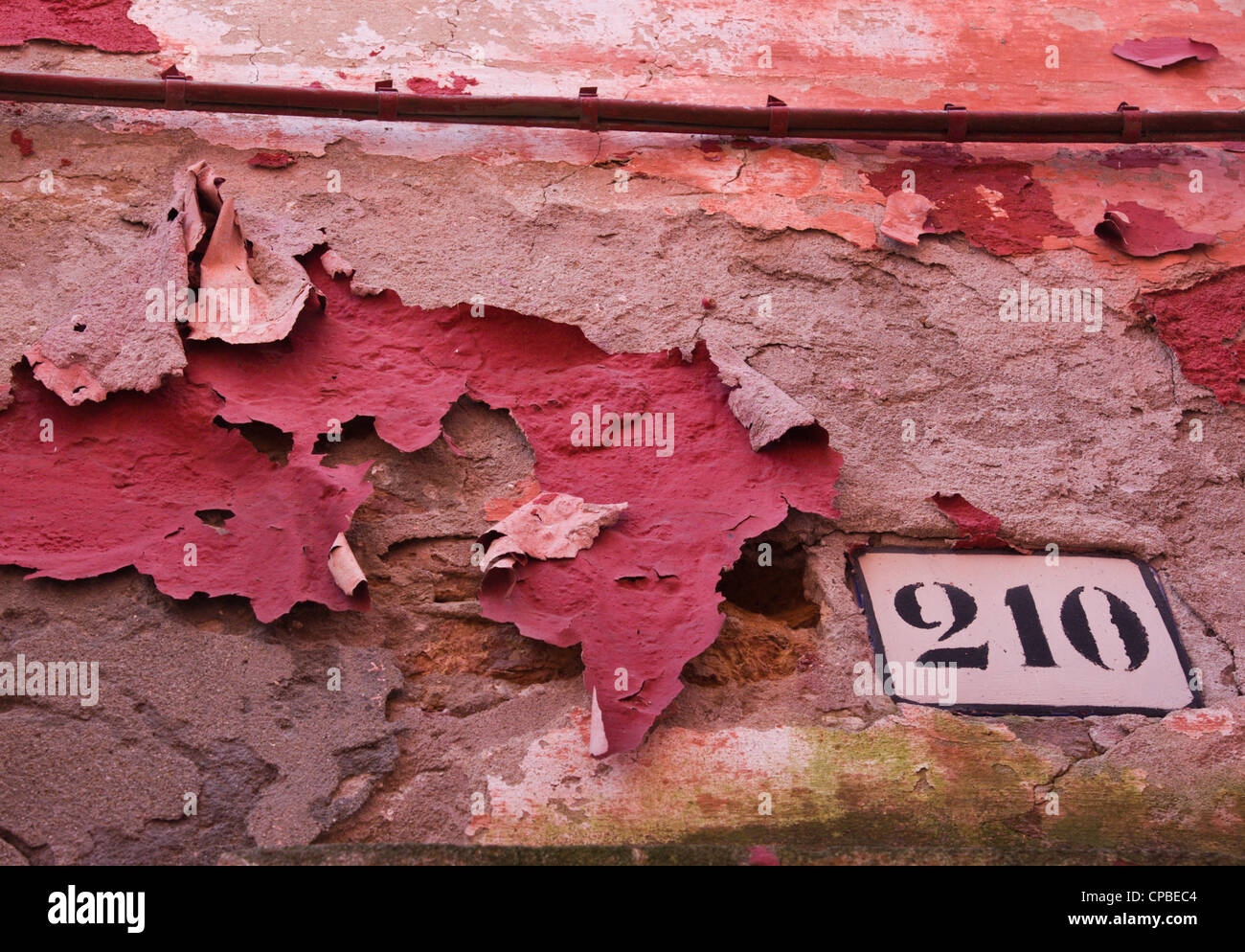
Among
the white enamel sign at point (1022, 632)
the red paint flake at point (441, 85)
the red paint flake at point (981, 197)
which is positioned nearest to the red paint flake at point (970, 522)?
the white enamel sign at point (1022, 632)

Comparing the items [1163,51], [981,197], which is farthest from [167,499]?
[1163,51]

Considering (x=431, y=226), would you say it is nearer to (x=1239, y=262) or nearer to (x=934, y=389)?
(x=934, y=389)

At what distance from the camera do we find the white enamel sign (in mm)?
1956

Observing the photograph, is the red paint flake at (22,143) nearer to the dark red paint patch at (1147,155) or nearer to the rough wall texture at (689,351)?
the rough wall texture at (689,351)

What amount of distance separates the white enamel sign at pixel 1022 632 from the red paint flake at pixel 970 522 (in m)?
0.02

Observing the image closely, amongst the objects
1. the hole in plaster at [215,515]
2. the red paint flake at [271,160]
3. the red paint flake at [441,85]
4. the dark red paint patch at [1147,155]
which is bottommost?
the hole in plaster at [215,515]

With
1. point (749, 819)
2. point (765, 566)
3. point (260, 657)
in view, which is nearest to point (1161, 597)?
point (765, 566)

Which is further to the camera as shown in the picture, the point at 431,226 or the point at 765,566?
the point at 431,226

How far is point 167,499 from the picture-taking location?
2021 millimetres

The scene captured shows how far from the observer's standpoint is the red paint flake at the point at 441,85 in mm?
2912

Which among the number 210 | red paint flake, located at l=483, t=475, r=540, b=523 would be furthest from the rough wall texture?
the number 210

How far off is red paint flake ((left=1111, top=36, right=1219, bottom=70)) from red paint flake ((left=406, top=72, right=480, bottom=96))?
1.93 m

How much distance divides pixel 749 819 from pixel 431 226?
1580 mm

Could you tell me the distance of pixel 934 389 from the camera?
2398mm
